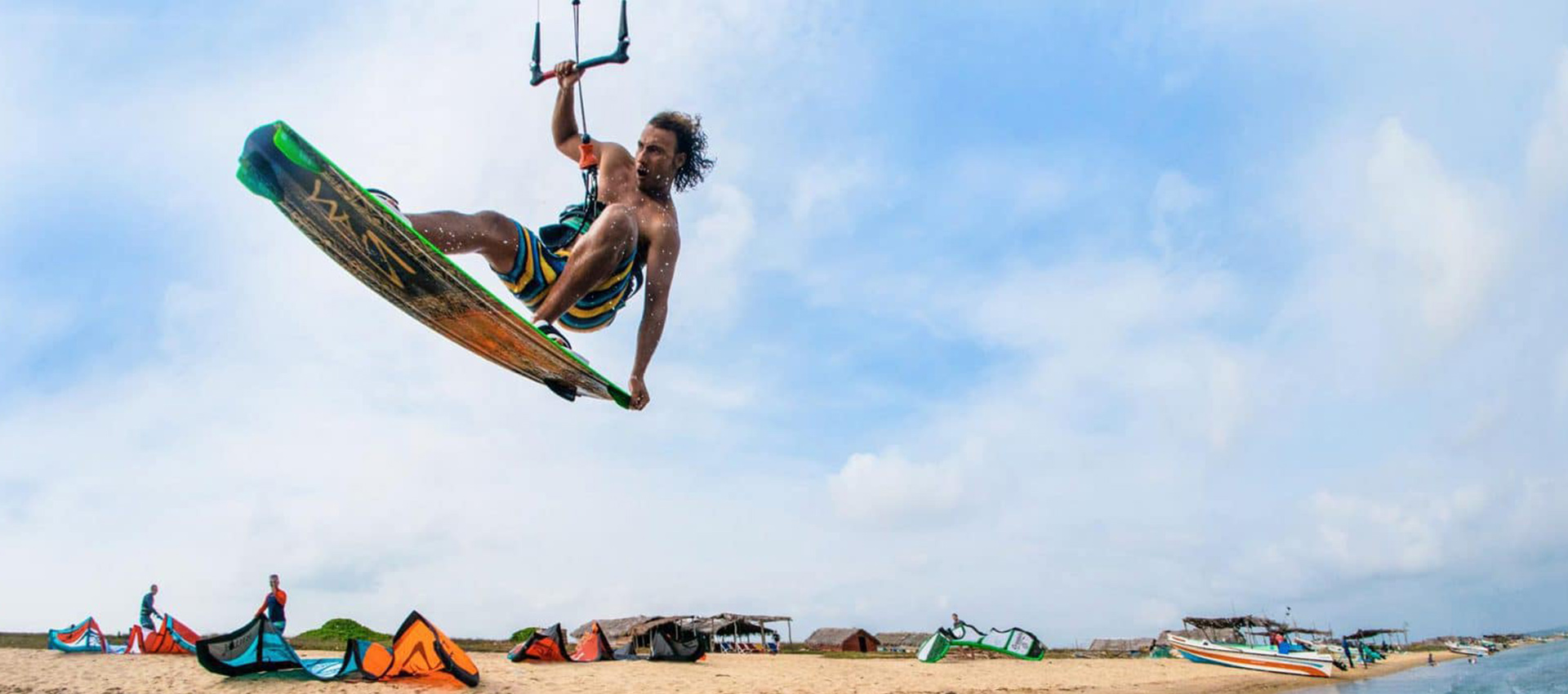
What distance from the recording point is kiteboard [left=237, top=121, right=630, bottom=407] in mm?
5164

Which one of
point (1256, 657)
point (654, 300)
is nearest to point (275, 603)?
point (654, 300)

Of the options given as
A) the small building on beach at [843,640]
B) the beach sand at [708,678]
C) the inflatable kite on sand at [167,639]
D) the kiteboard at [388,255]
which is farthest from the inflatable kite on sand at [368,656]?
the small building on beach at [843,640]

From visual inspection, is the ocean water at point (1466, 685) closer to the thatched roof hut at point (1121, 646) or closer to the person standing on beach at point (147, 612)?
the thatched roof hut at point (1121, 646)

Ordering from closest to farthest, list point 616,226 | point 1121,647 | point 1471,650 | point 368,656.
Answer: point 616,226 → point 368,656 → point 1121,647 → point 1471,650

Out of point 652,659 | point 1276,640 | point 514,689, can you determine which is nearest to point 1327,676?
point 1276,640

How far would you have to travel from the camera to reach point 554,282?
643 centimetres

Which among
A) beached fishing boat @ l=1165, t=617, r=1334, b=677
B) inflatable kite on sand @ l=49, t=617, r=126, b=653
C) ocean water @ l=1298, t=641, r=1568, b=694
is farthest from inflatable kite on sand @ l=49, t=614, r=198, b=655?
beached fishing boat @ l=1165, t=617, r=1334, b=677

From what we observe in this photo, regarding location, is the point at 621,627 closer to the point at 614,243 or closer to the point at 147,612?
the point at 147,612

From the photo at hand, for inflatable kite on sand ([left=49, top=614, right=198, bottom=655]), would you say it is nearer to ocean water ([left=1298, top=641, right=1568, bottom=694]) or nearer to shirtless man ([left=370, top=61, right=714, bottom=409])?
shirtless man ([left=370, top=61, right=714, bottom=409])

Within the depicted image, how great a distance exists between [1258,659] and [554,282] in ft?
135

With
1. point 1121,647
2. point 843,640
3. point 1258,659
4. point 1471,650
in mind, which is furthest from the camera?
point 1471,650

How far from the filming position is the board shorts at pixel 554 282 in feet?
20.2

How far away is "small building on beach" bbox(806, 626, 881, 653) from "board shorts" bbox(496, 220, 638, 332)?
42811 mm

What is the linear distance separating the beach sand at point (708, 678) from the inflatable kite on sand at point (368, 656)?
237 mm
